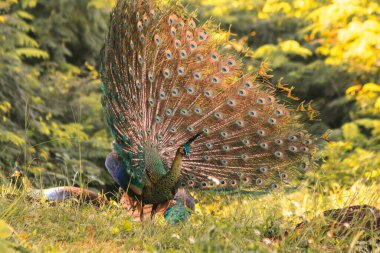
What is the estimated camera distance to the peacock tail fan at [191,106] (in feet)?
20.6

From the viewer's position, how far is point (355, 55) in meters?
11.1

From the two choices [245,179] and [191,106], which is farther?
[245,179]

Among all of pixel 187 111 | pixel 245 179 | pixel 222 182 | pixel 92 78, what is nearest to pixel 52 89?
pixel 92 78

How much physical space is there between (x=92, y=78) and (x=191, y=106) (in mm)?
5606

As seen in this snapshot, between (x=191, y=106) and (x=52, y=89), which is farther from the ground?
(x=191, y=106)

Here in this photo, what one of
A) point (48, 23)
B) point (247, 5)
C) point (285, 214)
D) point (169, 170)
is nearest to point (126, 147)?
point (169, 170)

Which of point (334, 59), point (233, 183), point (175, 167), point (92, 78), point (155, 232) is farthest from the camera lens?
point (334, 59)

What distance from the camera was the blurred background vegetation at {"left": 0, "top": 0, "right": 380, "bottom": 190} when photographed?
9188 mm

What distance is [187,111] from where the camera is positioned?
6.36 metres

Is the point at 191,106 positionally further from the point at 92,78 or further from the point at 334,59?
the point at 334,59

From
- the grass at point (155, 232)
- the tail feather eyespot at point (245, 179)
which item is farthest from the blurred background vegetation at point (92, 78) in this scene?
the grass at point (155, 232)

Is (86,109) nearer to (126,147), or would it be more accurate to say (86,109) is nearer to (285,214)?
(126,147)

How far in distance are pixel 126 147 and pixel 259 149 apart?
1.24 metres

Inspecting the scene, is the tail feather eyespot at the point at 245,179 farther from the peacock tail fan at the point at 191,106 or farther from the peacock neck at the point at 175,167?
the peacock neck at the point at 175,167
